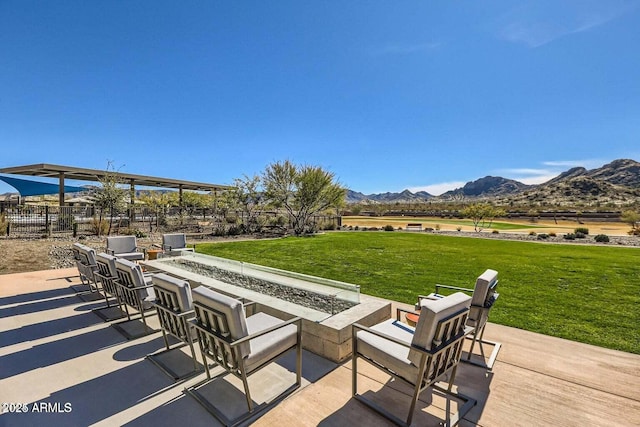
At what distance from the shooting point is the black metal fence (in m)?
13.8

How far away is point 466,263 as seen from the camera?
28.3ft

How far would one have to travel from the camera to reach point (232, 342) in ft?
6.95

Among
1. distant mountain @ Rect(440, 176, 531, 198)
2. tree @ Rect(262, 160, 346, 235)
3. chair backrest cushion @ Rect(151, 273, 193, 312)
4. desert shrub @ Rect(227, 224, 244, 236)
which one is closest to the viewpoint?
chair backrest cushion @ Rect(151, 273, 193, 312)

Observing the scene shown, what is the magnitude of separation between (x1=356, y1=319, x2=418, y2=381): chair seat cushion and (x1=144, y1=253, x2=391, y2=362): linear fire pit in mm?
621

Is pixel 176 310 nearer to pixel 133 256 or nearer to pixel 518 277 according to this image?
pixel 133 256

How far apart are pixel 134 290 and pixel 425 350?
141 inches

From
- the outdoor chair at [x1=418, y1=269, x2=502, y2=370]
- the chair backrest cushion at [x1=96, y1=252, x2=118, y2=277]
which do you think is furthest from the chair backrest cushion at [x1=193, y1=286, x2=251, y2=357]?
the chair backrest cushion at [x1=96, y1=252, x2=118, y2=277]

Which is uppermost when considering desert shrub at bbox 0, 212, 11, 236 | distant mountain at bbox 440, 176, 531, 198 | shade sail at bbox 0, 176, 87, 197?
distant mountain at bbox 440, 176, 531, 198

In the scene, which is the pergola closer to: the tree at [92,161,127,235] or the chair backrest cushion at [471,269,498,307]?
the tree at [92,161,127,235]

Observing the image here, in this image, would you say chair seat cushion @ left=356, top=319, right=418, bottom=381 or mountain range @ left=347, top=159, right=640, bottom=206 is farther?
mountain range @ left=347, top=159, right=640, bottom=206

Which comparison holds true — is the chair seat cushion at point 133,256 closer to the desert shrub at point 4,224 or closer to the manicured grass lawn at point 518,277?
the manicured grass lawn at point 518,277

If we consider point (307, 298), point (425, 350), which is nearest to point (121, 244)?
point (307, 298)

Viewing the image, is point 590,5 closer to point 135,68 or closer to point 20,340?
point 20,340

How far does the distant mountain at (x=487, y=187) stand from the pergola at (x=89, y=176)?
14752 cm
